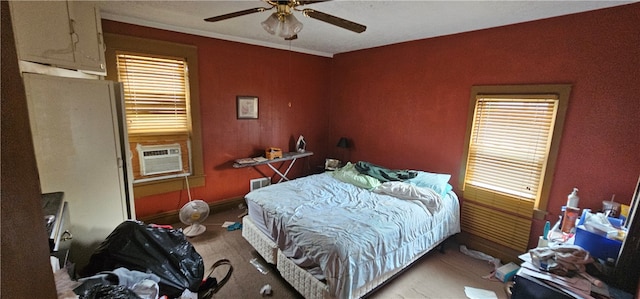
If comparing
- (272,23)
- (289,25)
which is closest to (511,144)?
(289,25)

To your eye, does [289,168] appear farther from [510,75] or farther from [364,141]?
[510,75]

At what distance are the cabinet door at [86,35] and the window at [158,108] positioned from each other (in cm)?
73

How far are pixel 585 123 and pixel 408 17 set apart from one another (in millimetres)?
1785

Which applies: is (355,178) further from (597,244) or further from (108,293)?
(108,293)

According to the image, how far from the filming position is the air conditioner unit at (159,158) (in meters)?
2.91

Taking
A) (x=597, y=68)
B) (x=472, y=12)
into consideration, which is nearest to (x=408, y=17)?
(x=472, y=12)

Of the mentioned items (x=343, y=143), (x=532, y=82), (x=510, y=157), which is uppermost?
(x=532, y=82)

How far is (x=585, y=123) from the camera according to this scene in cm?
222

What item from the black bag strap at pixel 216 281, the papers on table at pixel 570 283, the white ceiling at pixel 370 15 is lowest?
the black bag strap at pixel 216 281

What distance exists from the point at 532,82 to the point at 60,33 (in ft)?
12.5

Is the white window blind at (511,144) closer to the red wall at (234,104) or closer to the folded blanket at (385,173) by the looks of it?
the folded blanket at (385,173)

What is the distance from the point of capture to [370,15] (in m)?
2.44

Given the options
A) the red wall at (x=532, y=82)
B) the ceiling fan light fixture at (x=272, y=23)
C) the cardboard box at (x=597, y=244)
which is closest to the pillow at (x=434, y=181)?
the red wall at (x=532, y=82)

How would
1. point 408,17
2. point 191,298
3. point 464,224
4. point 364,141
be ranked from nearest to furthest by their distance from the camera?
point 191,298, point 408,17, point 464,224, point 364,141
